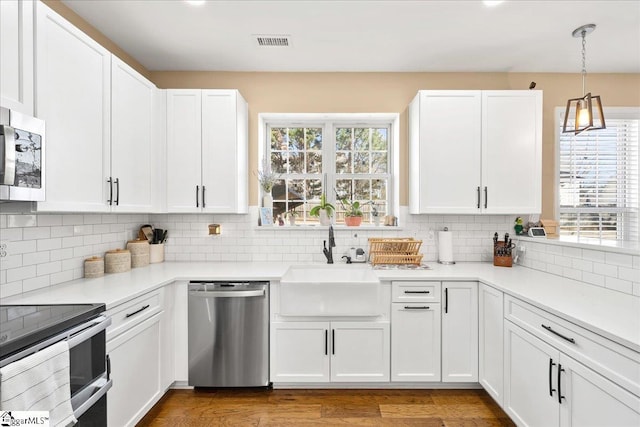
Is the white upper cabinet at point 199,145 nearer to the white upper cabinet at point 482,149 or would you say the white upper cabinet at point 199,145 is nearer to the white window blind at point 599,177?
the white upper cabinet at point 482,149

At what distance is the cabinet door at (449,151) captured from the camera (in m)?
2.88

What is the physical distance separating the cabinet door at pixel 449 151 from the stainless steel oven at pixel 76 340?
8.12 feet

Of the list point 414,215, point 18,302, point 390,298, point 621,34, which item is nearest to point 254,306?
point 390,298

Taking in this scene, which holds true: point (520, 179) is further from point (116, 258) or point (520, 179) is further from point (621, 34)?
point (116, 258)

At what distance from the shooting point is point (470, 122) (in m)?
2.88

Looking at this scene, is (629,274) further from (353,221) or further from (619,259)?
(353,221)

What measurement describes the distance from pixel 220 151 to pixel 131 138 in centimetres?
69

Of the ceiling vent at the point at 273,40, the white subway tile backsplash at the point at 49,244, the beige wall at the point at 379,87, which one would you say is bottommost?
the white subway tile backsplash at the point at 49,244

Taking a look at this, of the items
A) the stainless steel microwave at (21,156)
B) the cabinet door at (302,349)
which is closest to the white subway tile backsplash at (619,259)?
the cabinet door at (302,349)

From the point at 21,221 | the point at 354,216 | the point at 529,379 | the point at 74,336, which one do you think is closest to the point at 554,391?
the point at 529,379

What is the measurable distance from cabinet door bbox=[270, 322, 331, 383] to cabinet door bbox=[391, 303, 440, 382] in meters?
0.53

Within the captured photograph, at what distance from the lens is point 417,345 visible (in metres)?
Result: 2.52

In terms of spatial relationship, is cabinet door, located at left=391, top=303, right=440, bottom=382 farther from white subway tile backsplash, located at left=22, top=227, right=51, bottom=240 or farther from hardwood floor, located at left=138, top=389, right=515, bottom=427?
white subway tile backsplash, located at left=22, top=227, right=51, bottom=240

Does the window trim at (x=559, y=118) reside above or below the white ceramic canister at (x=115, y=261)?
above
